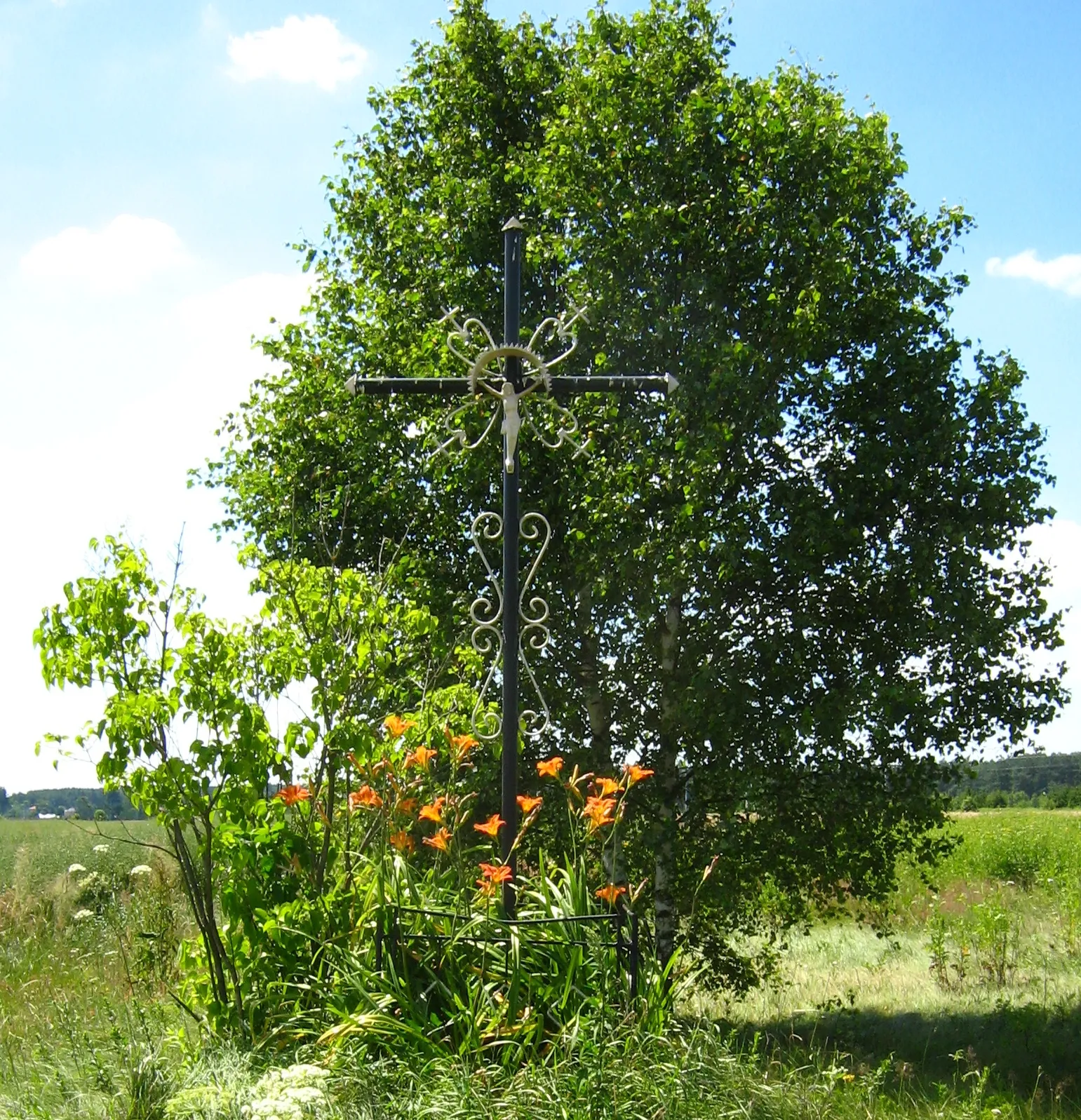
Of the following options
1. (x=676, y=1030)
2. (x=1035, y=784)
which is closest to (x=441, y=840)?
(x=676, y=1030)

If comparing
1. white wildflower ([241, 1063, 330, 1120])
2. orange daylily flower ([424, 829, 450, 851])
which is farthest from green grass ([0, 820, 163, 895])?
white wildflower ([241, 1063, 330, 1120])

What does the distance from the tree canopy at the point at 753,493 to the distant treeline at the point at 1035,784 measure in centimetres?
2360

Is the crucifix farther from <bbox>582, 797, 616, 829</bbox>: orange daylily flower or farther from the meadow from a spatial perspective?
the meadow

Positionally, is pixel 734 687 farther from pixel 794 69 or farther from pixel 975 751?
pixel 794 69

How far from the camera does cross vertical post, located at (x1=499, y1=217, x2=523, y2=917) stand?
448 cm

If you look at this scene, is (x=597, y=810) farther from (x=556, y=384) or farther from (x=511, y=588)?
(x=556, y=384)

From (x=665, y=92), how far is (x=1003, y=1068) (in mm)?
7243

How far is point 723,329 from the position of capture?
859cm

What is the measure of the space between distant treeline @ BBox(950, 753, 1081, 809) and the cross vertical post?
28.2 metres

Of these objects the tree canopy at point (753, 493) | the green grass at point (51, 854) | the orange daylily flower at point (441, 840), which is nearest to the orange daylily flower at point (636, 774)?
the orange daylily flower at point (441, 840)

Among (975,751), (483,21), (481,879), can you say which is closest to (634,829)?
(975,751)

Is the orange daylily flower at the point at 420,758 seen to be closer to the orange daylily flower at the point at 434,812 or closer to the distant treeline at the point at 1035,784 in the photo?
the orange daylily flower at the point at 434,812

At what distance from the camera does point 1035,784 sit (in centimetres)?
3388

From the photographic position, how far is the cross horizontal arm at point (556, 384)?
4.98 meters
